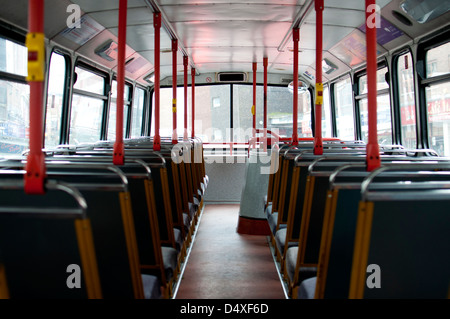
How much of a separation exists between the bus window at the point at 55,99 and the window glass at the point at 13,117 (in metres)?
0.45

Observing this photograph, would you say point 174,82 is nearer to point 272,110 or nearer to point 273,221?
point 273,221

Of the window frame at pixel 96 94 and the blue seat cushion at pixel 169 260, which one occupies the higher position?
the window frame at pixel 96 94

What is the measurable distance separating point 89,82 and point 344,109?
455 cm

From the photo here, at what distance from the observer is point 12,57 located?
3.32 metres

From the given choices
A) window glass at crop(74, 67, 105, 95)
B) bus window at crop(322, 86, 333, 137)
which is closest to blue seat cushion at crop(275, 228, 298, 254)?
window glass at crop(74, 67, 105, 95)

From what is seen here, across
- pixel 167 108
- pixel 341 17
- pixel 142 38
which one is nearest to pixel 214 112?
pixel 167 108

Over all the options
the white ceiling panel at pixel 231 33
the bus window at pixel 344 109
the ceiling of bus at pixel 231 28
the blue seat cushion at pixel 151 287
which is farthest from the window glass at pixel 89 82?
the bus window at pixel 344 109

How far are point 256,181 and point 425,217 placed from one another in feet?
11.9

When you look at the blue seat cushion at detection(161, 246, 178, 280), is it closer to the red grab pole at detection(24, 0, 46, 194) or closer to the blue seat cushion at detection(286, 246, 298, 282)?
the blue seat cushion at detection(286, 246, 298, 282)

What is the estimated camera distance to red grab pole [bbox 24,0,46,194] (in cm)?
147

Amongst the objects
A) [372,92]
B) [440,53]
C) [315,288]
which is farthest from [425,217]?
[440,53]

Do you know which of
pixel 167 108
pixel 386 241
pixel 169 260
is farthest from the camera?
pixel 167 108

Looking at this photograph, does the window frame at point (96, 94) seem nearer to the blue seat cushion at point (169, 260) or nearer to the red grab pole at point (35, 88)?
the blue seat cushion at point (169, 260)

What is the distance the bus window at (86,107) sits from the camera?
188 inches
